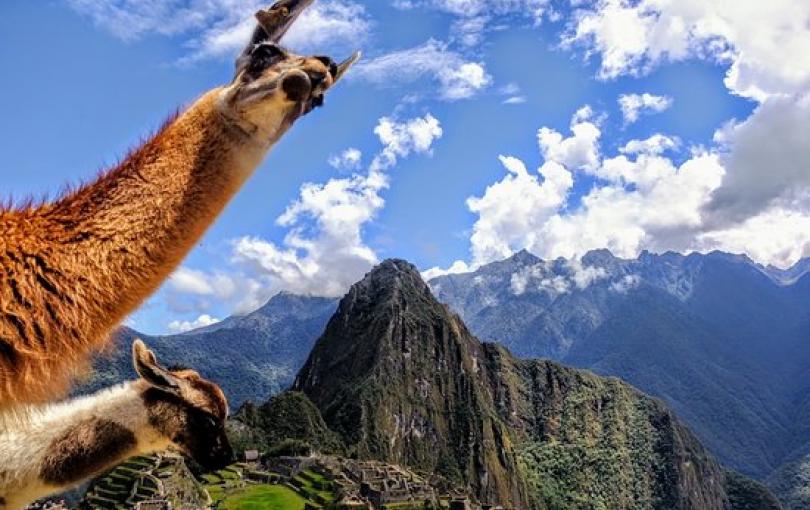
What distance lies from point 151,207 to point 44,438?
4.18 ft

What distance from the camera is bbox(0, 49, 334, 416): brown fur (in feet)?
7.25

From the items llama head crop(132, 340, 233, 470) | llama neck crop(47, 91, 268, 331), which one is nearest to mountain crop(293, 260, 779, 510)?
llama head crop(132, 340, 233, 470)

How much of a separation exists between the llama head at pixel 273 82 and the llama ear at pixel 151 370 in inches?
38.0

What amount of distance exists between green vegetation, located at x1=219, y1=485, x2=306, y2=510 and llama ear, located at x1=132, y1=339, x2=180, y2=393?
29.7 m

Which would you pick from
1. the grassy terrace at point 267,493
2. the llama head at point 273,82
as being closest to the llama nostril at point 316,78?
the llama head at point 273,82

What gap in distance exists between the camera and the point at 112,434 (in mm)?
2869

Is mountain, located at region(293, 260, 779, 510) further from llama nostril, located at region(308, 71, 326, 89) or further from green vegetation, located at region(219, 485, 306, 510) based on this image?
llama nostril, located at region(308, 71, 326, 89)

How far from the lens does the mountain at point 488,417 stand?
347 feet

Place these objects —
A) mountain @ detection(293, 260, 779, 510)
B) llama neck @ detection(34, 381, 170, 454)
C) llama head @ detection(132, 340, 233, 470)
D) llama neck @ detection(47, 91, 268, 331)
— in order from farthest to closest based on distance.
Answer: mountain @ detection(293, 260, 779, 510)
llama neck @ detection(34, 381, 170, 454)
llama head @ detection(132, 340, 233, 470)
llama neck @ detection(47, 91, 268, 331)

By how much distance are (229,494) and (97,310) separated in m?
34.2

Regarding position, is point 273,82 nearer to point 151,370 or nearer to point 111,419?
point 151,370

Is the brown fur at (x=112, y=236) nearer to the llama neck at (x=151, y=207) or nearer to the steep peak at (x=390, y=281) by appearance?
the llama neck at (x=151, y=207)

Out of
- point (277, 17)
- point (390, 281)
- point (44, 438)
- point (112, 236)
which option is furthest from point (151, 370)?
point (390, 281)

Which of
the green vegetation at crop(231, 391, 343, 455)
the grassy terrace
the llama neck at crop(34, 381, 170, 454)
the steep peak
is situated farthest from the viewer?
the steep peak
